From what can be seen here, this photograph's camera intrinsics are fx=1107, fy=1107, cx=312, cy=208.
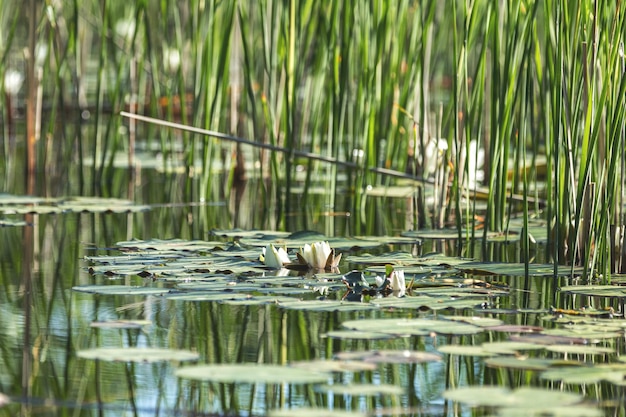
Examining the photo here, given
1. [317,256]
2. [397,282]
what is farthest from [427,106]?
[397,282]

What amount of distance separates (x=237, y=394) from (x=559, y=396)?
56 cm

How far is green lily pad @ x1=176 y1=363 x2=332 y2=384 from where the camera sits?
196cm

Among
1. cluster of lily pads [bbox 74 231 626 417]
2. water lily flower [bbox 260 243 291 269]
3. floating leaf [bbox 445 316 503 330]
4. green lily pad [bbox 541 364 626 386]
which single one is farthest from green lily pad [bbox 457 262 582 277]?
green lily pad [bbox 541 364 626 386]

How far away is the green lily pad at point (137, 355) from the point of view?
2129 mm

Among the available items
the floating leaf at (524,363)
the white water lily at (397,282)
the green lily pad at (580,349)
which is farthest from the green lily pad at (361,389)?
the white water lily at (397,282)

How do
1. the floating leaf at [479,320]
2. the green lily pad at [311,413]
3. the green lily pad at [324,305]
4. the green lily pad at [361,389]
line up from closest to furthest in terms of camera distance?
the green lily pad at [311,413] < the green lily pad at [361,389] < the floating leaf at [479,320] < the green lily pad at [324,305]

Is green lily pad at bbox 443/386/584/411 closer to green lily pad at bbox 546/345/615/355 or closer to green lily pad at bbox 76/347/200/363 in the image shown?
green lily pad at bbox 546/345/615/355

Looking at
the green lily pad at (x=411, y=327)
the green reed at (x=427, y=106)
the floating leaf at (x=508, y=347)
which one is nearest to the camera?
the floating leaf at (x=508, y=347)

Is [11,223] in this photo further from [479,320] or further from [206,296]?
[479,320]

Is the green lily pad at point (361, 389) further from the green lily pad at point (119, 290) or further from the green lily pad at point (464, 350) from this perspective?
the green lily pad at point (119, 290)

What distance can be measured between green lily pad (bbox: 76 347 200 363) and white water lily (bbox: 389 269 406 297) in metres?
0.74

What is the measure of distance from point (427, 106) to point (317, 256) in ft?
4.97

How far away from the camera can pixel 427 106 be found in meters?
4.47

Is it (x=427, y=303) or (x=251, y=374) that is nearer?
(x=251, y=374)
